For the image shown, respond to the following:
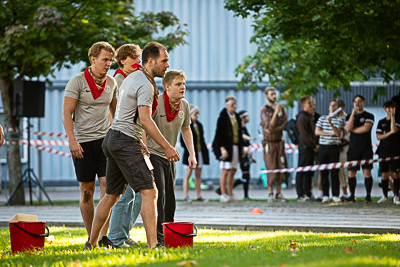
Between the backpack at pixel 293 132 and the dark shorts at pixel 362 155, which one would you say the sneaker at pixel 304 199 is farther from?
the dark shorts at pixel 362 155

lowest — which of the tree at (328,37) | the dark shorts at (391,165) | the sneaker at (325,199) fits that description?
the sneaker at (325,199)

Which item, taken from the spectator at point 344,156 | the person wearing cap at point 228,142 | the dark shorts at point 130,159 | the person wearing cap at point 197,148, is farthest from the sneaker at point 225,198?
the dark shorts at point 130,159

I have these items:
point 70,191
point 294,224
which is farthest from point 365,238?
point 70,191

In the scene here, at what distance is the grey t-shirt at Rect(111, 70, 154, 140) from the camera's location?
7.20 meters

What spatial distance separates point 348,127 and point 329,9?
13.3 ft

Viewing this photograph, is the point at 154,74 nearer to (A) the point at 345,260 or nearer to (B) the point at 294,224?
(A) the point at 345,260

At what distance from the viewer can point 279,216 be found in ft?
42.4

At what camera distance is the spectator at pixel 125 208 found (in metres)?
8.27

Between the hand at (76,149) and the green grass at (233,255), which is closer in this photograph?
the green grass at (233,255)

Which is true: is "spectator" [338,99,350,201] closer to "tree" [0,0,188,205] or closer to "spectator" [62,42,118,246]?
"tree" [0,0,188,205]

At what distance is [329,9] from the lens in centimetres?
1241

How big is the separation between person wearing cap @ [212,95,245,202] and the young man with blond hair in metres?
8.69

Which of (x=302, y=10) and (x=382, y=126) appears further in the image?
(x=382, y=126)

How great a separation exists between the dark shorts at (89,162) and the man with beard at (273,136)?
28.5ft
